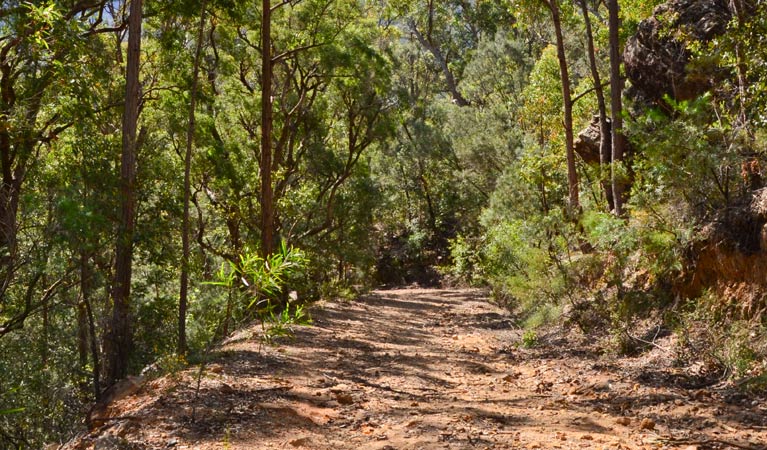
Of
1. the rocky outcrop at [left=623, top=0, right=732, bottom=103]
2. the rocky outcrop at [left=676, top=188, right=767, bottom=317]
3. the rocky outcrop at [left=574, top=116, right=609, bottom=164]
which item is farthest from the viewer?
the rocky outcrop at [left=574, top=116, right=609, bottom=164]

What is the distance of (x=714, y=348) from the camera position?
6750 mm

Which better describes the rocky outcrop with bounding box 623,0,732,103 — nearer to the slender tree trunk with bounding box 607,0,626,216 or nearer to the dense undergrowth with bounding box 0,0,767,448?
the dense undergrowth with bounding box 0,0,767,448

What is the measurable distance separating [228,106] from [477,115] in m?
14.3

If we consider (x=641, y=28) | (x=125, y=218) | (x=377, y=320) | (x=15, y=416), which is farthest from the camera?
(x=377, y=320)

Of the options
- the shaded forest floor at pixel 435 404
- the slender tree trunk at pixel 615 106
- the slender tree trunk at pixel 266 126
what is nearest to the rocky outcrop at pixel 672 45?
the slender tree trunk at pixel 615 106

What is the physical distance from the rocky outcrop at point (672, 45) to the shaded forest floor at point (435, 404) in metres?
5.96

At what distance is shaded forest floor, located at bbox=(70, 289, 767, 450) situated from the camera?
16.9ft

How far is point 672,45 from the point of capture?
529 inches

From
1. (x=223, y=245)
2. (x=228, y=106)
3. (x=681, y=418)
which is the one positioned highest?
(x=228, y=106)

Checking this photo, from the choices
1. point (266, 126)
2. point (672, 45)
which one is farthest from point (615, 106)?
point (266, 126)

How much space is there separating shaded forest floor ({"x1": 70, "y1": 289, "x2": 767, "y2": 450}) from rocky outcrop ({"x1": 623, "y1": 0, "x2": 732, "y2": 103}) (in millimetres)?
5962

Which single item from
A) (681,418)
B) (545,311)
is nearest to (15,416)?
(545,311)

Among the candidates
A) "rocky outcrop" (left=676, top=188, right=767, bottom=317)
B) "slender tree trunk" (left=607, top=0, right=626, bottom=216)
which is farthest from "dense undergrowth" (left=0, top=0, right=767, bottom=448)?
"slender tree trunk" (left=607, top=0, right=626, bottom=216)

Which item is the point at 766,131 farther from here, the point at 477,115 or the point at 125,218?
the point at 477,115
